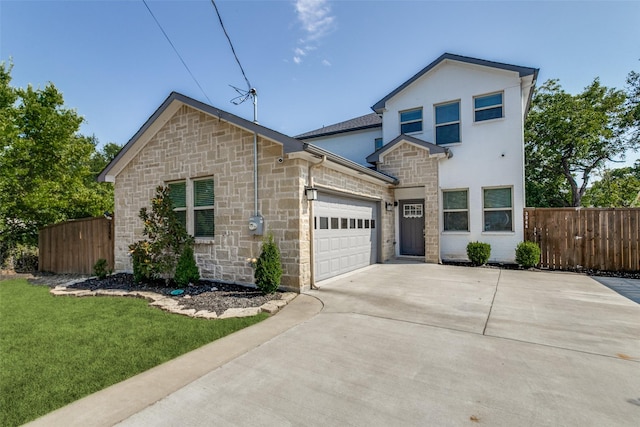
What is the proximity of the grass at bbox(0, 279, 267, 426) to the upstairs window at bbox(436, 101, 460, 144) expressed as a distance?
1002 centimetres

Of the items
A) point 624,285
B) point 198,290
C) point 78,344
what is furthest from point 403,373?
point 624,285

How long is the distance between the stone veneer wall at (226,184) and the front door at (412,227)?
671cm

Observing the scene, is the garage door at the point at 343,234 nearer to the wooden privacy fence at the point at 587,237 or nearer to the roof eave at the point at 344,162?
the roof eave at the point at 344,162

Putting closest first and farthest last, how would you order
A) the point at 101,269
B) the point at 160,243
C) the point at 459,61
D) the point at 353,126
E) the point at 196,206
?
1. the point at 160,243
2. the point at 196,206
3. the point at 101,269
4. the point at 459,61
5. the point at 353,126

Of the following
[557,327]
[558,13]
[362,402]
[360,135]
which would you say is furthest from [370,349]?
[360,135]

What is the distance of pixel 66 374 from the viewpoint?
10.6 feet

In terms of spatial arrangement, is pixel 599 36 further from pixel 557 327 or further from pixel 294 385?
pixel 294 385

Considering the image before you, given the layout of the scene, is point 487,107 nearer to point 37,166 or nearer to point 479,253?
point 479,253

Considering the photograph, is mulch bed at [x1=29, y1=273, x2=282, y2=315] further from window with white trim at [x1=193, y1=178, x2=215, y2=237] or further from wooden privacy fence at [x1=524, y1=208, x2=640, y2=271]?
wooden privacy fence at [x1=524, y1=208, x2=640, y2=271]

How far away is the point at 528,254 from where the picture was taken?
9.67 metres

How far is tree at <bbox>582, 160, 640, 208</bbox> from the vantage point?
18.5 meters

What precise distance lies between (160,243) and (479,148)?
36.5 feet

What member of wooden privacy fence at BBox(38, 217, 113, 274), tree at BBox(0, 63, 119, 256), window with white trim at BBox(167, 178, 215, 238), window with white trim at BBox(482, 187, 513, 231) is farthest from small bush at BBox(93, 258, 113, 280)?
window with white trim at BBox(482, 187, 513, 231)

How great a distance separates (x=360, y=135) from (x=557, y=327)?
12.4 metres
